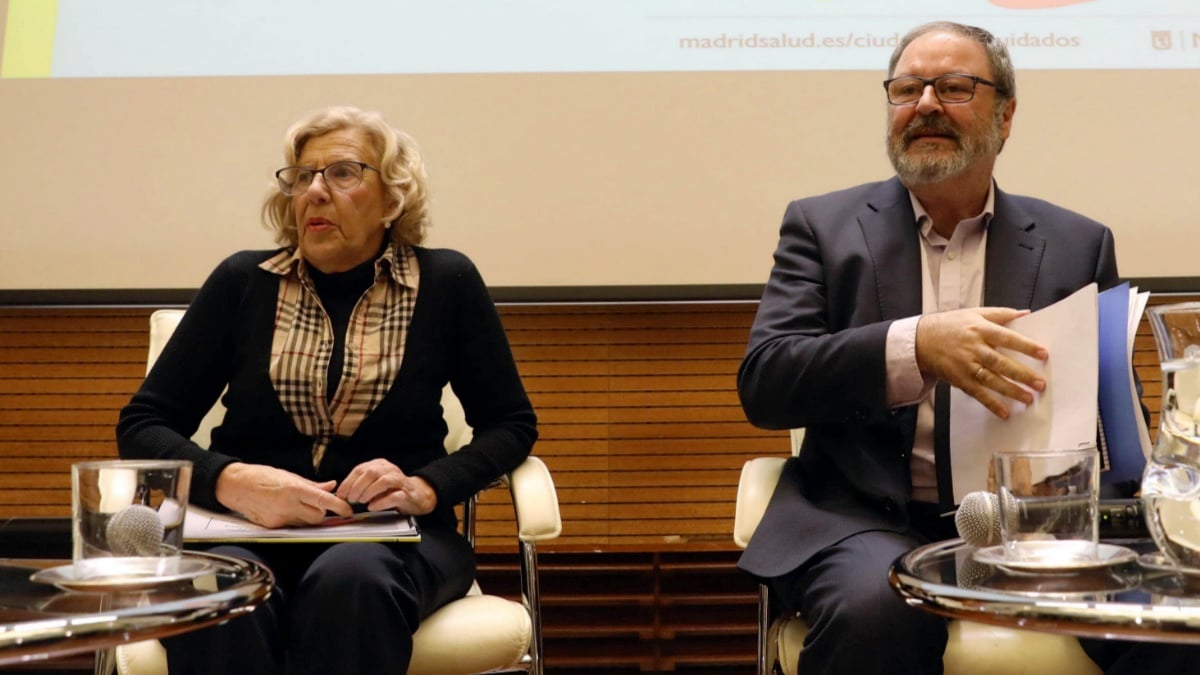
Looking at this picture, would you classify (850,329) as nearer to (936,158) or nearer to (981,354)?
(981,354)

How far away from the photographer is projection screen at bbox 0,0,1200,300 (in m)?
2.95

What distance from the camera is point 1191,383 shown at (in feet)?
3.91

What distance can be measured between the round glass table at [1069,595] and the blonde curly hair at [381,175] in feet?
4.28

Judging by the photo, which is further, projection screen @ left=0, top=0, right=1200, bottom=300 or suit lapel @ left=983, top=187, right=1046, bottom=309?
projection screen @ left=0, top=0, right=1200, bottom=300

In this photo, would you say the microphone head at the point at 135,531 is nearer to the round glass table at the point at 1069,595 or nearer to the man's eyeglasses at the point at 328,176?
the round glass table at the point at 1069,595

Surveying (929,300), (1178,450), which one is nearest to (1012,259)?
(929,300)

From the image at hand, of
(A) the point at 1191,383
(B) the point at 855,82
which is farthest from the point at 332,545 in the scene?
(B) the point at 855,82

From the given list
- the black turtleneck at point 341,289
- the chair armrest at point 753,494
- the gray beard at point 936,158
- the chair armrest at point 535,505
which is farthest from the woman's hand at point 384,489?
the gray beard at point 936,158

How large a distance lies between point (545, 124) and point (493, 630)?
1.55m

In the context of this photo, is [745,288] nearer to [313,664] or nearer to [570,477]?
[570,477]

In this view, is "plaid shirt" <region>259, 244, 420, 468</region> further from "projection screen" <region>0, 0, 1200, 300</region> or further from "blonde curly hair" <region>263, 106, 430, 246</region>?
"projection screen" <region>0, 0, 1200, 300</region>

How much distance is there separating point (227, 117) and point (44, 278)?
2.02ft

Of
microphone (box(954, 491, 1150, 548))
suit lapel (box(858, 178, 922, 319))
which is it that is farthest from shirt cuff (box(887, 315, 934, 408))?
microphone (box(954, 491, 1150, 548))

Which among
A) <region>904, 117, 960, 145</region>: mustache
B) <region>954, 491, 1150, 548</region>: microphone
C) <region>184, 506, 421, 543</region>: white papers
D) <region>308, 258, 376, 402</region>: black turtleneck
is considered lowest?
<region>184, 506, 421, 543</region>: white papers
